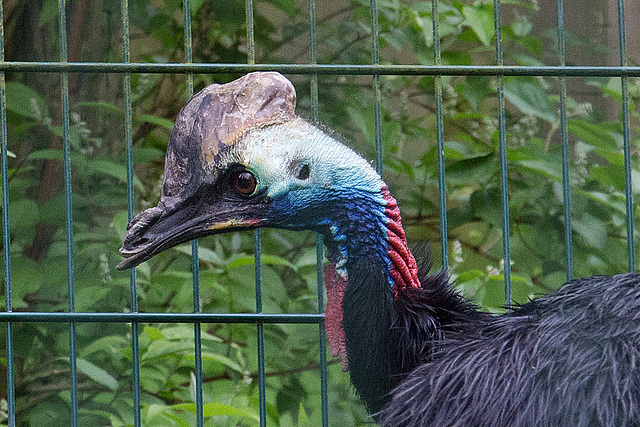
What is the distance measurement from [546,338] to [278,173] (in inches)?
21.6

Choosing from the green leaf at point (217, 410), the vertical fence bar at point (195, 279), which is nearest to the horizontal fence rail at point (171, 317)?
the vertical fence bar at point (195, 279)

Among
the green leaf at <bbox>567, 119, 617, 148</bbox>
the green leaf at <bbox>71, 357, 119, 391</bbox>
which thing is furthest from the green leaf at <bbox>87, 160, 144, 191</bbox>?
the green leaf at <bbox>567, 119, 617, 148</bbox>

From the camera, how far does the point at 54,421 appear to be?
276 cm

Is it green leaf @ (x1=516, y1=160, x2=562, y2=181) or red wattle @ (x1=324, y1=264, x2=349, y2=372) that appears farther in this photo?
green leaf @ (x1=516, y1=160, x2=562, y2=181)

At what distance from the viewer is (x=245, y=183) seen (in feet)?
5.06

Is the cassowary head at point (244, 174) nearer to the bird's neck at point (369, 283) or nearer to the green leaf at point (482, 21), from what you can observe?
the bird's neck at point (369, 283)

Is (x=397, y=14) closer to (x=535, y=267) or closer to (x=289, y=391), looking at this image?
(x=535, y=267)

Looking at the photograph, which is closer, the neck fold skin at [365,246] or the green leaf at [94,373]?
the neck fold skin at [365,246]

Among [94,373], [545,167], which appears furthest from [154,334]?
[545,167]

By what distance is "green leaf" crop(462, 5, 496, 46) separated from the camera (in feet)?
8.67

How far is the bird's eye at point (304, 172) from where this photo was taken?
1551 mm

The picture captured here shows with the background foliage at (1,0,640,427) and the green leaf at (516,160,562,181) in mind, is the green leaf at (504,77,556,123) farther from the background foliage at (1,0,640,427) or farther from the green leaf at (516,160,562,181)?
the green leaf at (516,160,562,181)

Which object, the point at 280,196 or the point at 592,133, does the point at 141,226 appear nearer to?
the point at 280,196

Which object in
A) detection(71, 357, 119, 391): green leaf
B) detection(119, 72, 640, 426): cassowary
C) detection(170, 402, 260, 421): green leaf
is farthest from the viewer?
detection(71, 357, 119, 391): green leaf
